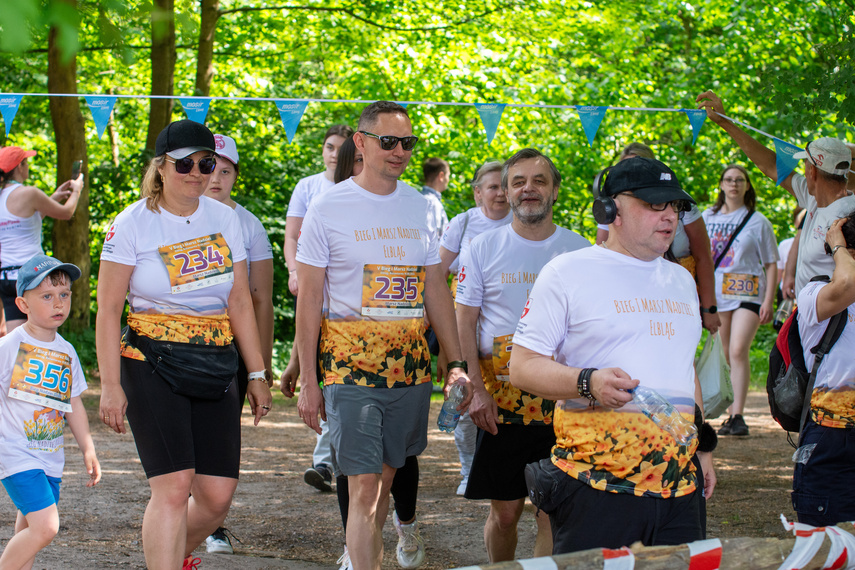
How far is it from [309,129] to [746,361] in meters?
11.2

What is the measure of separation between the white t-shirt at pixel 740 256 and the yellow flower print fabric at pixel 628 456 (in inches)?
247

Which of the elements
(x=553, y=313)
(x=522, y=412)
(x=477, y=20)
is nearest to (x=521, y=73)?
(x=477, y=20)

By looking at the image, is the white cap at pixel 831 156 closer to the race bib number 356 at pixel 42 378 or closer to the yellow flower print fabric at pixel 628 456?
the yellow flower print fabric at pixel 628 456

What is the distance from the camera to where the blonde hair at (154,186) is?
4270mm

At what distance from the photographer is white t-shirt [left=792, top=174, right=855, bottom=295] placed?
491cm

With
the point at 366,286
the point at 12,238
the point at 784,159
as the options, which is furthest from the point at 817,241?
the point at 12,238

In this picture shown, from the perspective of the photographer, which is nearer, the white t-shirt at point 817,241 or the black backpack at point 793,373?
the black backpack at point 793,373

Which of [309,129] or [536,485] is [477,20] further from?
[536,485]

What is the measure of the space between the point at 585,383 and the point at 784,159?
386cm

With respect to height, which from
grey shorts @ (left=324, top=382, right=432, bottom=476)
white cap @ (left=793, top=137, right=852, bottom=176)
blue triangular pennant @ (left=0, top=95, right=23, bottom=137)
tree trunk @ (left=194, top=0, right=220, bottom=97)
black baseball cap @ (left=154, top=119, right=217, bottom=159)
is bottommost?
grey shorts @ (left=324, top=382, right=432, bottom=476)

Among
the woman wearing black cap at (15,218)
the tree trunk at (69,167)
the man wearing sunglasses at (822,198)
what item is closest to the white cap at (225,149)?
the man wearing sunglasses at (822,198)

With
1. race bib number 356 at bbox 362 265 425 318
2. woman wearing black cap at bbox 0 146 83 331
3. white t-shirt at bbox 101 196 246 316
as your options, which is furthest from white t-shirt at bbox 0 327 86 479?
woman wearing black cap at bbox 0 146 83 331

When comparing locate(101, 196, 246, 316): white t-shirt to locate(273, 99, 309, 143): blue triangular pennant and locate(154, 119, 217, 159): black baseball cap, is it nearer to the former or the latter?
locate(154, 119, 217, 159): black baseball cap

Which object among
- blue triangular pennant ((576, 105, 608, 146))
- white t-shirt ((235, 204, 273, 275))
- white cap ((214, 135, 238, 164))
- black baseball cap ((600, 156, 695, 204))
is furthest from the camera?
blue triangular pennant ((576, 105, 608, 146))
